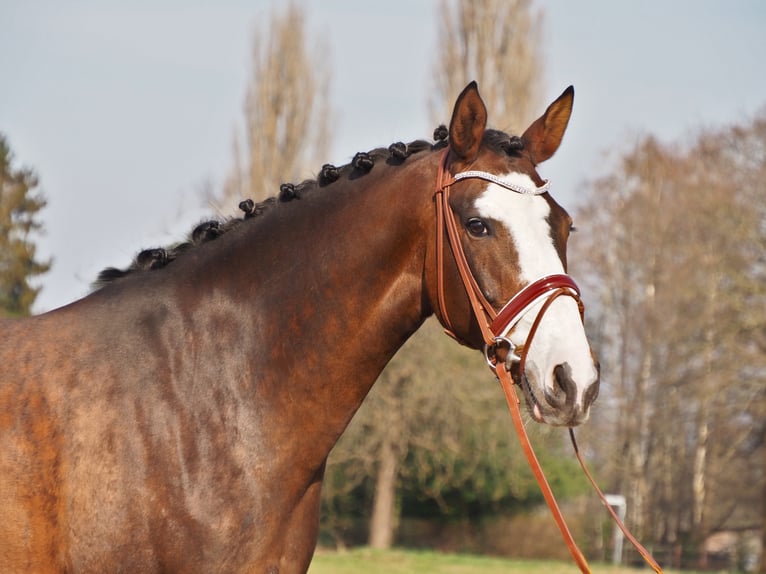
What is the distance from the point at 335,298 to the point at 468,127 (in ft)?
2.86

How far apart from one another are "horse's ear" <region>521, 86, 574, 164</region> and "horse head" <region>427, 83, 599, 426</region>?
0.15ft

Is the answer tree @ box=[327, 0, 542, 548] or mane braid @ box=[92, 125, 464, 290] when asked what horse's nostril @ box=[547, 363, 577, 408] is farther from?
tree @ box=[327, 0, 542, 548]

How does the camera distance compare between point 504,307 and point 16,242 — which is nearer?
point 504,307

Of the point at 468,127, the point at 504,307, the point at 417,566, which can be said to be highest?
the point at 468,127

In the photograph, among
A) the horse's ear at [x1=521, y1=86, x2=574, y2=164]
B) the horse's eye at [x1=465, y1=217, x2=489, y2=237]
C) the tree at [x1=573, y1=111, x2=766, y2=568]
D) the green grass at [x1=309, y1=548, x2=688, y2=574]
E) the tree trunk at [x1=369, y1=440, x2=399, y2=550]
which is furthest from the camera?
the tree at [x1=573, y1=111, x2=766, y2=568]

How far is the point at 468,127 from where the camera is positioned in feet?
12.2

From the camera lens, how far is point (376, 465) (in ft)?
95.0

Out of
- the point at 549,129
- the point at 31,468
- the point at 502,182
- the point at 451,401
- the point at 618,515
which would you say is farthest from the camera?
the point at 618,515

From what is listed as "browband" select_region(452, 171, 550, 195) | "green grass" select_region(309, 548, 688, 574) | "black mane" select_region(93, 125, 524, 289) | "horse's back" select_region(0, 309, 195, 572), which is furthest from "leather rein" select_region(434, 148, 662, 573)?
"green grass" select_region(309, 548, 688, 574)

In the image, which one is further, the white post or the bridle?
the white post

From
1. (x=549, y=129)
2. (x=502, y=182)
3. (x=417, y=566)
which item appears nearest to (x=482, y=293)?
(x=502, y=182)

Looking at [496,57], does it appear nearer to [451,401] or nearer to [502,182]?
[451,401]

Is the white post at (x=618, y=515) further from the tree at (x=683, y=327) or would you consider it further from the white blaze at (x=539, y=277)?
the white blaze at (x=539, y=277)

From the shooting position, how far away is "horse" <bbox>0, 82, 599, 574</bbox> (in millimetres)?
3293
